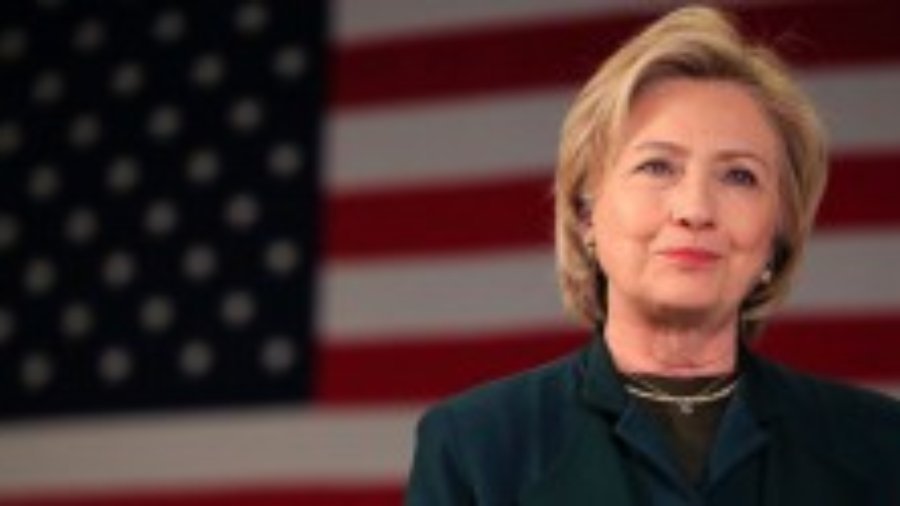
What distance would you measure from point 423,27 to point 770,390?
1.47 m

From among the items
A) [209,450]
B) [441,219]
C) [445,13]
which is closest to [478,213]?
[441,219]

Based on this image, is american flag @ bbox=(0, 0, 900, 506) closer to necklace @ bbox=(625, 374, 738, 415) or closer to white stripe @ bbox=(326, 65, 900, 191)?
white stripe @ bbox=(326, 65, 900, 191)

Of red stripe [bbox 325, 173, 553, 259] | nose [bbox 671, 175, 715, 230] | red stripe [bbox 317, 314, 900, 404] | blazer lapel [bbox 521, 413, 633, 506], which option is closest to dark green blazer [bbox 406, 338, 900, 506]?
blazer lapel [bbox 521, 413, 633, 506]

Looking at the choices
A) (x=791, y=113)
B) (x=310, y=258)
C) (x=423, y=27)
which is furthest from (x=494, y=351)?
(x=791, y=113)

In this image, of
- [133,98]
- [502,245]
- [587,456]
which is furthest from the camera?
[133,98]

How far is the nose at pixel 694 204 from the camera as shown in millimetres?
1011

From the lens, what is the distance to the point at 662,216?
1.03 metres

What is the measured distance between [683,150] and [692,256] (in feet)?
0.23

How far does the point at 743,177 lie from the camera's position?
3.43 ft

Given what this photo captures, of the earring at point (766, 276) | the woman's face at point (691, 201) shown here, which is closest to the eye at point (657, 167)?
the woman's face at point (691, 201)

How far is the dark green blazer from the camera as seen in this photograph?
3.31ft

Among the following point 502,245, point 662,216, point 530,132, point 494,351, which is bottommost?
point 494,351

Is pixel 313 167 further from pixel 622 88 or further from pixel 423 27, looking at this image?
pixel 622 88

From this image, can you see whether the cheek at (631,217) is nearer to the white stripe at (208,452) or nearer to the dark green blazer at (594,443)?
the dark green blazer at (594,443)
